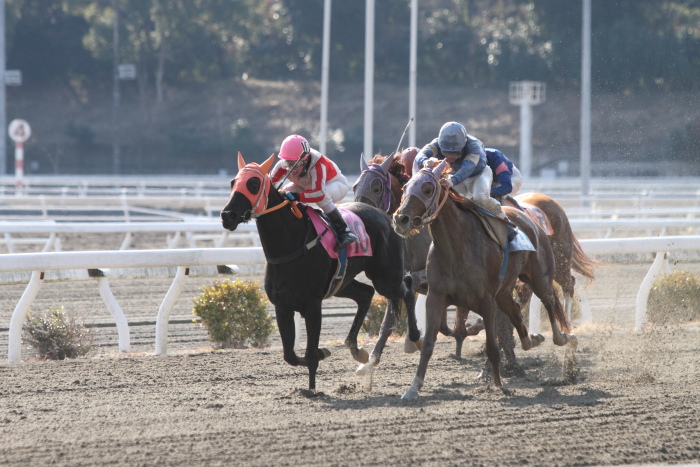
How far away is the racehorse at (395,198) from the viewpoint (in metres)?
7.62

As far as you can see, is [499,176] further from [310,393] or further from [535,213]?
[310,393]

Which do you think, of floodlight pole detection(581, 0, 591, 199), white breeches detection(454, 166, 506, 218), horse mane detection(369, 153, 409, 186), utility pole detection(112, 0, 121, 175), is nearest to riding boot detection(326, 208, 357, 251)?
white breeches detection(454, 166, 506, 218)

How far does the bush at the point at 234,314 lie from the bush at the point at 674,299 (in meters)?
3.78

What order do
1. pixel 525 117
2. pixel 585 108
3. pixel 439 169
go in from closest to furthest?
pixel 439 169 → pixel 585 108 → pixel 525 117

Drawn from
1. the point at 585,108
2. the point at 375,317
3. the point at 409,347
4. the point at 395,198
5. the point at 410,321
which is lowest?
the point at 375,317

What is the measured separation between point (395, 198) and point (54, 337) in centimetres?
279

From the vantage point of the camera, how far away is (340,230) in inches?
255

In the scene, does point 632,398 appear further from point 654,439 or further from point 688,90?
point 688,90

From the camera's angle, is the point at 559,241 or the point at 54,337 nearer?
the point at 54,337

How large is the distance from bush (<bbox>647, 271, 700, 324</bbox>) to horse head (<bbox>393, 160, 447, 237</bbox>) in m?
4.33

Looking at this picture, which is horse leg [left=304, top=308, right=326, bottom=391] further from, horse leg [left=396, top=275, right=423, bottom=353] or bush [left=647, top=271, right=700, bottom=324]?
bush [left=647, top=271, right=700, bottom=324]

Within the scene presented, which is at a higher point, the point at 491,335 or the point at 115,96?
the point at 115,96

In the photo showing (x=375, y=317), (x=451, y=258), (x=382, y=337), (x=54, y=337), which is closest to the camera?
(x=451, y=258)

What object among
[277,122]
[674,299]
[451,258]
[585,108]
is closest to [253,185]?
[451,258]
